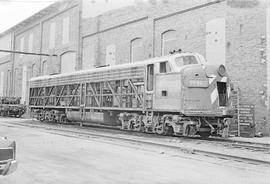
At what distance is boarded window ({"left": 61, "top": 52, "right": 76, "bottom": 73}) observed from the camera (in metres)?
30.8

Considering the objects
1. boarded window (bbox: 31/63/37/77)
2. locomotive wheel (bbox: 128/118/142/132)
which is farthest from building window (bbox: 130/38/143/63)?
boarded window (bbox: 31/63/37/77)

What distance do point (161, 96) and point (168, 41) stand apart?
8.04 m

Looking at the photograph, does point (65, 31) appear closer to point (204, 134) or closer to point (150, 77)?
point (150, 77)

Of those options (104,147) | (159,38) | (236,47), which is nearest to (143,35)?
(159,38)

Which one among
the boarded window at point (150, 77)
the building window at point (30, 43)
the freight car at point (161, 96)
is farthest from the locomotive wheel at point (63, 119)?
the building window at point (30, 43)

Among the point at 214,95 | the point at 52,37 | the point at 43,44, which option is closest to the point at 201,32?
the point at 214,95

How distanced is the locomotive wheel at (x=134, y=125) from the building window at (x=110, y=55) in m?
10.8

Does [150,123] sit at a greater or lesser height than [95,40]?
lesser

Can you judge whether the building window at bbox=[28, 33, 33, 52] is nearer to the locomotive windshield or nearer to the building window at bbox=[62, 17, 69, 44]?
the building window at bbox=[62, 17, 69, 44]

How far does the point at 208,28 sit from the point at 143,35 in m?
5.43

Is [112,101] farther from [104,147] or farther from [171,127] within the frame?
[104,147]

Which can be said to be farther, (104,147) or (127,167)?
(104,147)

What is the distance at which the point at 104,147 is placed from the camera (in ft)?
35.0

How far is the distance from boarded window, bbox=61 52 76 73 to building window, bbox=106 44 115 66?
5094 millimetres
